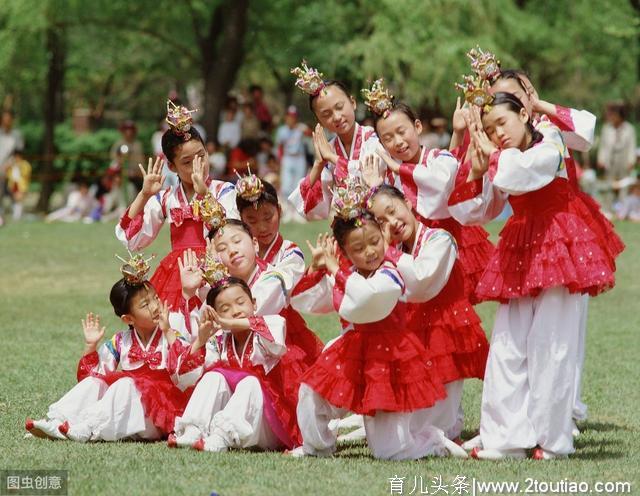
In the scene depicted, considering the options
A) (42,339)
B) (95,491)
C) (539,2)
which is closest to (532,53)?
(539,2)

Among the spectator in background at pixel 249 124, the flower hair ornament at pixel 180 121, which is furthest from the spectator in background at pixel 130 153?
the flower hair ornament at pixel 180 121

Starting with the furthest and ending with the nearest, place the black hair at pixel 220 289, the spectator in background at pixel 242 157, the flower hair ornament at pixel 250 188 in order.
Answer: the spectator in background at pixel 242 157 < the flower hair ornament at pixel 250 188 < the black hair at pixel 220 289

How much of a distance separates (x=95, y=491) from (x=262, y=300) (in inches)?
52.9

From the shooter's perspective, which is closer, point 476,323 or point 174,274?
point 476,323

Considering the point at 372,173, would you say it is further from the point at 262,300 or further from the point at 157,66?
the point at 157,66

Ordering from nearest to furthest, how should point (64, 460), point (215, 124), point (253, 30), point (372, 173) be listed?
point (64, 460), point (372, 173), point (215, 124), point (253, 30)

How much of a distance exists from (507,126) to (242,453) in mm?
1851

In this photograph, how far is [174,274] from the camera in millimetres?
6492

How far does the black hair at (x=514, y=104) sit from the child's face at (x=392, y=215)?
607mm

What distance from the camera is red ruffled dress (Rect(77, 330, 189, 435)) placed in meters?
5.97

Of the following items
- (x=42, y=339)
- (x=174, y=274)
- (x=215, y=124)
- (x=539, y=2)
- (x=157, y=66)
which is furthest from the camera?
(x=157, y=66)

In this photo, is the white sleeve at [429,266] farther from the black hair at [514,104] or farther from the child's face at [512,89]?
the child's face at [512,89]

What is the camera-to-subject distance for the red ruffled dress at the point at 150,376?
235 inches

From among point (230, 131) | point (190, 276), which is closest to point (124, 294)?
point (190, 276)
